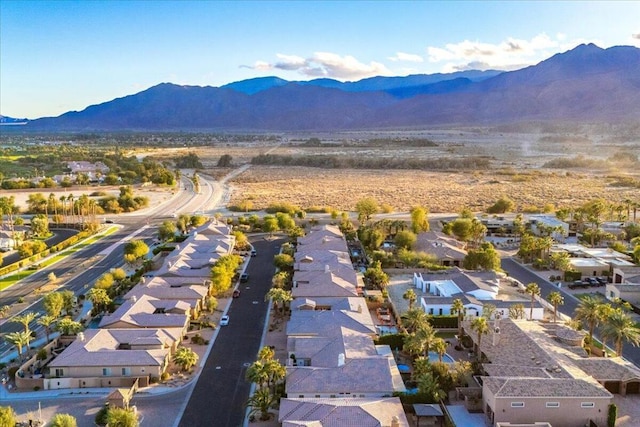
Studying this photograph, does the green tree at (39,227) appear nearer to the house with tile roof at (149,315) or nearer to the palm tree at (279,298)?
the house with tile roof at (149,315)

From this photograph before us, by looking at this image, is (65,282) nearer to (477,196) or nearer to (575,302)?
(575,302)

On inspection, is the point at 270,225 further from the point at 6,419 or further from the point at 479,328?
the point at 6,419

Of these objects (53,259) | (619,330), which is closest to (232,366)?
(619,330)

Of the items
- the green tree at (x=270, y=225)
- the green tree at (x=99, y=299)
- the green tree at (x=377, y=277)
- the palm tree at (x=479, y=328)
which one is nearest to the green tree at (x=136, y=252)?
the green tree at (x=99, y=299)

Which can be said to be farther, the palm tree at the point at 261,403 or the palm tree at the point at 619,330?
the palm tree at the point at 619,330

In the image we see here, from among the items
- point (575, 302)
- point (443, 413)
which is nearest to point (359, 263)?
point (575, 302)

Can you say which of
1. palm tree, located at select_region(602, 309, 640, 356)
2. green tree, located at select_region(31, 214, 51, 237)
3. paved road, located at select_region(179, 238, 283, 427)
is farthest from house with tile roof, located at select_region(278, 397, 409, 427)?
green tree, located at select_region(31, 214, 51, 237)

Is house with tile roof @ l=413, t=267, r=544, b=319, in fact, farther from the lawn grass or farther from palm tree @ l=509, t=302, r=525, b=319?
the lawn grass
